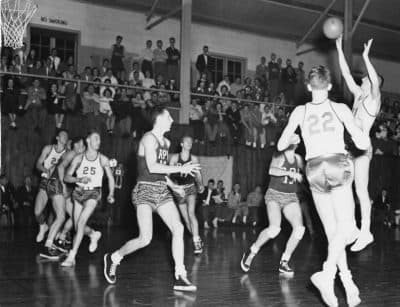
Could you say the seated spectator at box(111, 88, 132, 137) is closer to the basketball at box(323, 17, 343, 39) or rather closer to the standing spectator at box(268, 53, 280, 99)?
the standing spectator at box(268, 53, 280, 99)

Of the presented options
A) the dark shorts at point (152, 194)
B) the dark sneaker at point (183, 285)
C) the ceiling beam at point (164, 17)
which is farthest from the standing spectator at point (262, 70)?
the dark sneaker at point (183, 285)

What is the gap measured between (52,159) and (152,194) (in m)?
3.69

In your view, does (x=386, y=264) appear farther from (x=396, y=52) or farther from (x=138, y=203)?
(x=396, y=52)

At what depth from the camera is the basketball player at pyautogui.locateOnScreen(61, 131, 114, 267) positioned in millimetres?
7191

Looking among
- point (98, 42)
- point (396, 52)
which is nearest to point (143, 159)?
point (98, 42)

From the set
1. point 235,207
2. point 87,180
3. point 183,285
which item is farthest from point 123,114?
point 183,285

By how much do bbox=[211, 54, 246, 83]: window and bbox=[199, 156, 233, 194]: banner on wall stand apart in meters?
4.38

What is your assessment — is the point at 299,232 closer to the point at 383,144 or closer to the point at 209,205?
the point at 209,205

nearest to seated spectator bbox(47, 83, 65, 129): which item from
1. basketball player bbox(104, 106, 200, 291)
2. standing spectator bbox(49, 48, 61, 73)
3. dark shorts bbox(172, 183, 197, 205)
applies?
standing spectator bbox(49, 48, 61, 73)

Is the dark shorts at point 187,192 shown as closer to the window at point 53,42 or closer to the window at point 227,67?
A: the window at point 53,42

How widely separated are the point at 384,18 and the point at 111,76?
32.8 feet

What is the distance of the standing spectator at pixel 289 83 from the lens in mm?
17889

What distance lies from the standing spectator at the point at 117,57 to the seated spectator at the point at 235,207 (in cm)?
454

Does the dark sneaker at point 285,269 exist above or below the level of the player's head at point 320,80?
below
